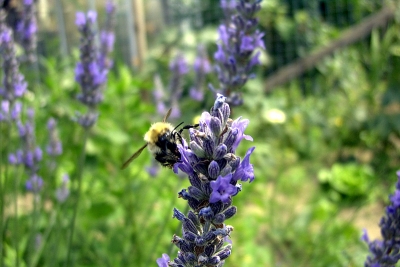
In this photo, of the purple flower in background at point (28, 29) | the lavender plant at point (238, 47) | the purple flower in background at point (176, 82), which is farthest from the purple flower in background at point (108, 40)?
the lavender plant at point (238, 47)

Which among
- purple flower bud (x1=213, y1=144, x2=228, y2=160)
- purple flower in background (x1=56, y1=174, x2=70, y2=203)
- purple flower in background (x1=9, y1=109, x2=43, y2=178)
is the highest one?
purple flower in background (x1=9, y1=109, x2=43, y2=178)

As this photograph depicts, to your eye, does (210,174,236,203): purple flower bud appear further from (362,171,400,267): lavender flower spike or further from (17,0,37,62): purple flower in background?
(17,0,37,62): purple flower in background

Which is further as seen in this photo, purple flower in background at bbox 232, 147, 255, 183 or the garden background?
the garden background

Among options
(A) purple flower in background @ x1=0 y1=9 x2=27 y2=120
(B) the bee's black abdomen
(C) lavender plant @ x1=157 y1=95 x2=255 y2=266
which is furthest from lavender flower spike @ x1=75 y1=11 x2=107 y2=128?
(C) lavender plant @ x1=157 y1=95 x2=255 y2=266

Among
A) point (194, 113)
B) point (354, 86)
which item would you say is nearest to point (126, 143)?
point (194, 113)

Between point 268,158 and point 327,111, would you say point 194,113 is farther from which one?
point 327,111

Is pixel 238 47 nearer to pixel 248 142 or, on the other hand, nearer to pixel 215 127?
pixel 215 127
